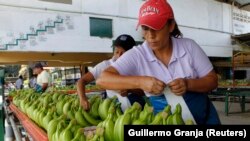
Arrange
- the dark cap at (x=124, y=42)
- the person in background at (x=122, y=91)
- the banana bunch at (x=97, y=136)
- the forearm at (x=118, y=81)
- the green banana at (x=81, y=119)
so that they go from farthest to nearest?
the dark cap at (x=124, y=42) < the person in background at (x=122, y=91) < the green banana at (x=81, y=119) < the forearm at (x=118, y=81) < the banana bunch at (x=97, y=136)

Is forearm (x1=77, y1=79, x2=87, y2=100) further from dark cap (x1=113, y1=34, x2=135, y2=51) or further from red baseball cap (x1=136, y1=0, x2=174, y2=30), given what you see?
red baseball cap (x1=136, y1=0, x2=174, y2=30)

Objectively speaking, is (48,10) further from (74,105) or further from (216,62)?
(216,62)

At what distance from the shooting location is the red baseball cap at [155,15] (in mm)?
1344

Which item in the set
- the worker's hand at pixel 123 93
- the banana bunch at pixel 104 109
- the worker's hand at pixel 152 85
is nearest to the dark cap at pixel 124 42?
the worker's hand at pixel 123 93

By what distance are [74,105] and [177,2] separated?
452 inches

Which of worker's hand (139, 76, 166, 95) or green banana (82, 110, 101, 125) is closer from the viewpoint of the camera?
worker's hand (139, 76, 166, 95)

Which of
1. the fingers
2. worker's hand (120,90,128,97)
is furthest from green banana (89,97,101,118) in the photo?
worker's hand (120,90,128,97)

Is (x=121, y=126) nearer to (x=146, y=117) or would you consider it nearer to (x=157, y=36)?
(x=146, y=117)

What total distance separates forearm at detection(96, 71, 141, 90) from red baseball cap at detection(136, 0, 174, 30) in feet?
0.82

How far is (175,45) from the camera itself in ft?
5.14

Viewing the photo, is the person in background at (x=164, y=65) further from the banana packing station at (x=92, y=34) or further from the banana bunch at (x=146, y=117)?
the banana packing station at (x=92, y=34)

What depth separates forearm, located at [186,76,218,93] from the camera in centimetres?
133

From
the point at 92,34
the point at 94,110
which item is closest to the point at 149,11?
the point at 94,110

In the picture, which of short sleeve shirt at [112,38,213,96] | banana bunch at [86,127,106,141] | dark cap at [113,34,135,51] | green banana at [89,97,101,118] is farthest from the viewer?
dark cap at [113,34,135,51]
